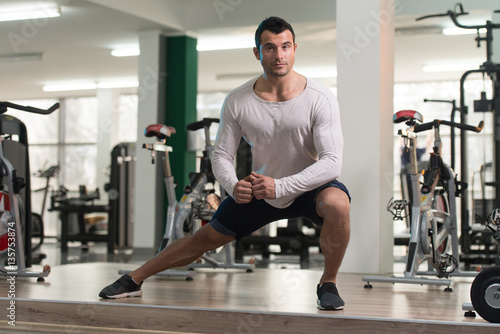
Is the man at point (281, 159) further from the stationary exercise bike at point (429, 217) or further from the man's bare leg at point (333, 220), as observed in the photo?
the stationary exercise bike at point (429, 217)

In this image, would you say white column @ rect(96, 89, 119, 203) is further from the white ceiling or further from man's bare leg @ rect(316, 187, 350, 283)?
man's bare leg @ rect(316, 187, 350, 283)

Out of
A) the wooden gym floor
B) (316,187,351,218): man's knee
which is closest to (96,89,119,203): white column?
the wooden gym floor

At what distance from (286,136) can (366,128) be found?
2.01 meters

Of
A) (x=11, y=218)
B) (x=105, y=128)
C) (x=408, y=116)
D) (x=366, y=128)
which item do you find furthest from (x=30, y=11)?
(x=105, y=128)

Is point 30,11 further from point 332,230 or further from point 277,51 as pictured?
point 332,230

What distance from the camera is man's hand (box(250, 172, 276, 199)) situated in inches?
103

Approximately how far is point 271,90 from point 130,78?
9.63 m

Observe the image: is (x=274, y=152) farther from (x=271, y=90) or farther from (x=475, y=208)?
(x=475, y=208)

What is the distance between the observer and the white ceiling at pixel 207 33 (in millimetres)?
7672

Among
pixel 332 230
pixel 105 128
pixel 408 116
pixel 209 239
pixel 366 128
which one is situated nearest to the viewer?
pixel 332 230

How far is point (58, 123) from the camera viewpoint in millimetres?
14234

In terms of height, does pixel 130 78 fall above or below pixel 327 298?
above

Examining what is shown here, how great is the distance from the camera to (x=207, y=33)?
8.42 m

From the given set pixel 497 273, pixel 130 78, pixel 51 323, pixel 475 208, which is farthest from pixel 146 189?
pixel 497 273
